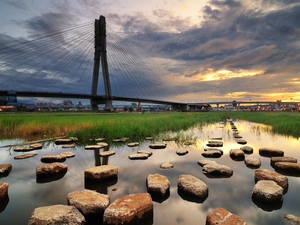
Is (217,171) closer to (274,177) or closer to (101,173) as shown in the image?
(274,177)

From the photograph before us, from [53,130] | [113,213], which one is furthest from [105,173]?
[53,130]

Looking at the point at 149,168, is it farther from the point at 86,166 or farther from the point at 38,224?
the point at 38,224

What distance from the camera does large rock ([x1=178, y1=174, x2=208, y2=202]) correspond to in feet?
8.41

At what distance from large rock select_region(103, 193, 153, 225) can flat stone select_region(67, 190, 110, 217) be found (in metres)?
0.16

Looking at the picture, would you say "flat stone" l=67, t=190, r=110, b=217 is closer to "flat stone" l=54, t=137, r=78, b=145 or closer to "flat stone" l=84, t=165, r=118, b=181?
"flat stone" l=84, t=165, r=118, b=181

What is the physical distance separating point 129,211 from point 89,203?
0.48m

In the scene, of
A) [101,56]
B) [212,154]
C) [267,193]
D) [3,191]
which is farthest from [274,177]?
[101,56]

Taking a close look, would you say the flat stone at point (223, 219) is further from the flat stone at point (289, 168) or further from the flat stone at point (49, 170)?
the flat stone at point (49, 170)

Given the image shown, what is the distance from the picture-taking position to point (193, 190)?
2605mm

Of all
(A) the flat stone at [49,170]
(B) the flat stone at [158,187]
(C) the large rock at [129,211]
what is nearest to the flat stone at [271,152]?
(B) the flat stone at [158,187]

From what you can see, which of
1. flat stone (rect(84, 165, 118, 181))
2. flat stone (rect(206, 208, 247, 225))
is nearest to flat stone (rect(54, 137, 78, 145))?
flat stone (rect(84, 165, 118, 181))

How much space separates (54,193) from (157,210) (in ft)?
5.07

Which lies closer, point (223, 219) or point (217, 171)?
point (223, 219)

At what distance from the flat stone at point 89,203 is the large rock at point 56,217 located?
168mm
